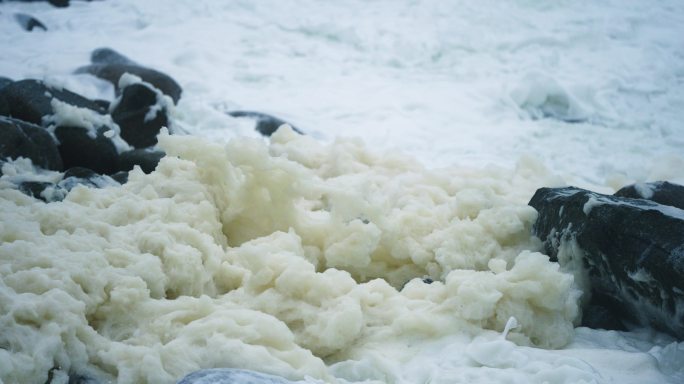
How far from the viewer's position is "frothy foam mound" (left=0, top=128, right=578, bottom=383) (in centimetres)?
292

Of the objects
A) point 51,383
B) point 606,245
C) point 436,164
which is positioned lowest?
point 436,164

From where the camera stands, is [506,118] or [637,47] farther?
[637,47]

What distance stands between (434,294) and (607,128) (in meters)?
5.66

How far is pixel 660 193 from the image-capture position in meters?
4.72

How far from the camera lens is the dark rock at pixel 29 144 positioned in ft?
16.8

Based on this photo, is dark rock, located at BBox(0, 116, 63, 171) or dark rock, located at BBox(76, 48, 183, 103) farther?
dark rock, located at BBox(76, 48, 183, 103)

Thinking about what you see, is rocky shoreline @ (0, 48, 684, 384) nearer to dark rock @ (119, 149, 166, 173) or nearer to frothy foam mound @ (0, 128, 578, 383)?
dark rock @ (119, 149, 166, 173)

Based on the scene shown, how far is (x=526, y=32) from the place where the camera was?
1246 cm

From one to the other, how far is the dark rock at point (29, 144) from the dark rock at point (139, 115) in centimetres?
107

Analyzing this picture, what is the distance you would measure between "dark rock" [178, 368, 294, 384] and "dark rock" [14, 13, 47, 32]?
34.0 ft

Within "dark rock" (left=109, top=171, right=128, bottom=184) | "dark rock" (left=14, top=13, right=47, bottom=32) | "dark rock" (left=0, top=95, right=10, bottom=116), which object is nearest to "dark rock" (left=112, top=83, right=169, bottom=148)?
"dark rock" (left=0, top=95, right=10, bottom=116)

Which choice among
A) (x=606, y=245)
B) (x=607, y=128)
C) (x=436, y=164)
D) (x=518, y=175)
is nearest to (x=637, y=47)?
(x=607, y=128)

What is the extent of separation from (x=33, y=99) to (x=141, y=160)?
1369 millimetres

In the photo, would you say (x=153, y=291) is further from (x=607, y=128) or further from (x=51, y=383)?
(x=607, y=128)
